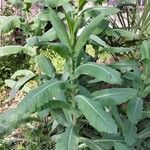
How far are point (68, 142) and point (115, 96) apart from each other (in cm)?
48

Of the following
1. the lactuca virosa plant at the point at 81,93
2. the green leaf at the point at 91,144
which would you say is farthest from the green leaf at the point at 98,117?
the green leaf at the point at 91,144

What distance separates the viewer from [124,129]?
3523 millimetres

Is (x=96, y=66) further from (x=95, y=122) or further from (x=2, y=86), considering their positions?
(x=2, y=86)

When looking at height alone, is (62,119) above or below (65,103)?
below

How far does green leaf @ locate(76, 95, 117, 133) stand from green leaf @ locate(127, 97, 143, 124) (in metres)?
0.47

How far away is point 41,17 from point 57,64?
6.33 feet

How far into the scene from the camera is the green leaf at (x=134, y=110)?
11.2ft

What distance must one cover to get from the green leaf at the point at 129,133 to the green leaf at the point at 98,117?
1.71 ft

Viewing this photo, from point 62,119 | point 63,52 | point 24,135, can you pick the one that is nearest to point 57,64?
point 24,135

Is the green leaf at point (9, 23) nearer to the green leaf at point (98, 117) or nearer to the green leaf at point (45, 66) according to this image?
the green leaf at point (45, 66)

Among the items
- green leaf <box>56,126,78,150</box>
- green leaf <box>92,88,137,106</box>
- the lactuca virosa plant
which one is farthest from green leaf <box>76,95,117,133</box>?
green leaf <box>56,126,78,150</box>

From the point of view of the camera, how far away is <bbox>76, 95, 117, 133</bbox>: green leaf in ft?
9.52

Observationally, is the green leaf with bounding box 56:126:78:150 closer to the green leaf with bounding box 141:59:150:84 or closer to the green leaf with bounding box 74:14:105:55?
the green leaf with bounding box 74:14:105:55

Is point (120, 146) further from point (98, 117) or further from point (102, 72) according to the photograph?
point (102, 72)
